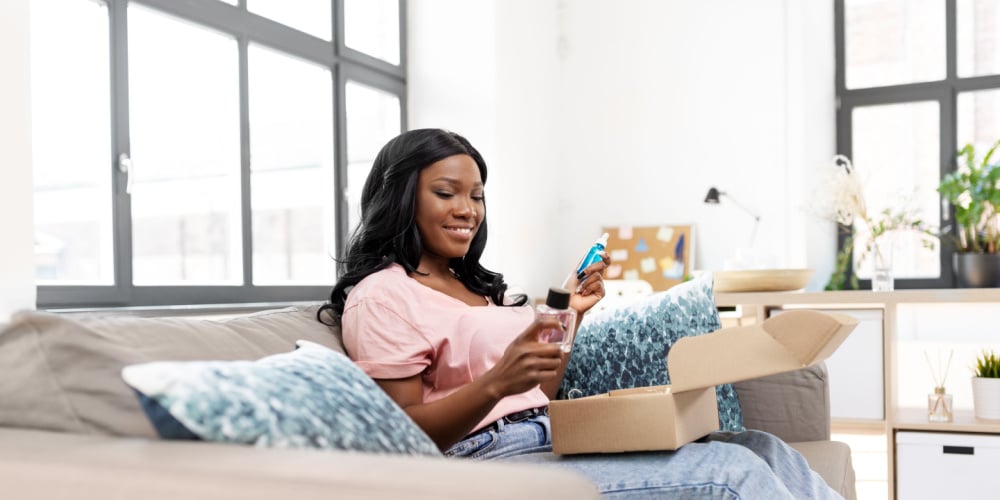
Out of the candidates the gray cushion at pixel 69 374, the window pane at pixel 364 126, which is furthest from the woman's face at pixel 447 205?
the window pane at pixel 364 126

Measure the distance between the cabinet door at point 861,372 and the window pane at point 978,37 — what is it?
2.10 m

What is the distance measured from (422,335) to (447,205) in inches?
11.5

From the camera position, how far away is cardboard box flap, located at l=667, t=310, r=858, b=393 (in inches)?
48.1

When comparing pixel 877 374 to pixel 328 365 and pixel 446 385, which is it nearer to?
pixel 446 385

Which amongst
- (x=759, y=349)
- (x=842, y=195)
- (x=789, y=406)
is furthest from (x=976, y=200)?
(x=759, y=349)

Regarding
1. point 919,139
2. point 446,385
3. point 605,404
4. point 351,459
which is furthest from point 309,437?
point 919,139

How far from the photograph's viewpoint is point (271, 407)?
93cm

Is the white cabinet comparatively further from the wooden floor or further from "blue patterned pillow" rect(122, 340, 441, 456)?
"blue patterned pillow" rect(122, 340, 441, 456)

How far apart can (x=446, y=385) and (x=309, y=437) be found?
747 mm

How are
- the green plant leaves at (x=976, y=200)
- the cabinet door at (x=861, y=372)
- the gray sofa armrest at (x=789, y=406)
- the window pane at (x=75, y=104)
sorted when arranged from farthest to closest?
the green plant leaves at (x=976, y=200) < the cabinet door at (x=861, y=372) < the window pane at (x=75, y=104) < the gray sofa armrest at (x=789, y=406)

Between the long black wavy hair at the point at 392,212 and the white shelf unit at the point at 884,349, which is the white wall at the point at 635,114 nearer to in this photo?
the white shelf unit at the point at 884,349

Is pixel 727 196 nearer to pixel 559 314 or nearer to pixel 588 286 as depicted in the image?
pixel 588 286

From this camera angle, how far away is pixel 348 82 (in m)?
4.01

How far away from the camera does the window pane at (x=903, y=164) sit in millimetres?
4582
